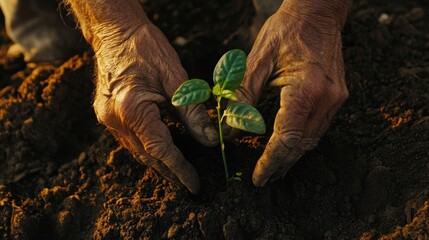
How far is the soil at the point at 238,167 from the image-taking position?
2117 millimetres

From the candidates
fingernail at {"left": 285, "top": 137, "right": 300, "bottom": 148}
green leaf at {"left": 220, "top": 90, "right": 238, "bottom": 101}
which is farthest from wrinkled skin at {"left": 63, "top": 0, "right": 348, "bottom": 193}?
green leaf at {"left": 220, "top": 90, "right": 238, "bottom": 101}

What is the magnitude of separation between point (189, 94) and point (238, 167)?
18.4 inches

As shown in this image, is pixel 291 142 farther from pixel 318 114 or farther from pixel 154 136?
pixel 154 136

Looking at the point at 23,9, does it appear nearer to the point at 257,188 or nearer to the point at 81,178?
the point at 81,178

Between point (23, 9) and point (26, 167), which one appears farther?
point (23, 9)

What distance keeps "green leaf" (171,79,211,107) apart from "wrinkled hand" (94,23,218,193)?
0.14 meters

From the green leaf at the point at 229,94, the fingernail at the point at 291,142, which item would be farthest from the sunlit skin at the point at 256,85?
the green leaf at the point at 229,94

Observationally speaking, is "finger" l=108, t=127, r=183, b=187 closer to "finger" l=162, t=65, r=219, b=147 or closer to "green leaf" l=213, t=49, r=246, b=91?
"finger" l=162, t=65, r=219, b=147

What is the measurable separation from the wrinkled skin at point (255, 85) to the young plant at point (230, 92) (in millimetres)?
110

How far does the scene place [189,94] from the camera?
75.0 inches

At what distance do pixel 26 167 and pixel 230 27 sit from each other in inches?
47.5

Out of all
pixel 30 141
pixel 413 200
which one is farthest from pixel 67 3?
pixel 413 200

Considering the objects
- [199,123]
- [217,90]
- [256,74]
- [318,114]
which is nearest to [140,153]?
[199,123]

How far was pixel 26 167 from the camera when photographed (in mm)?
2578
